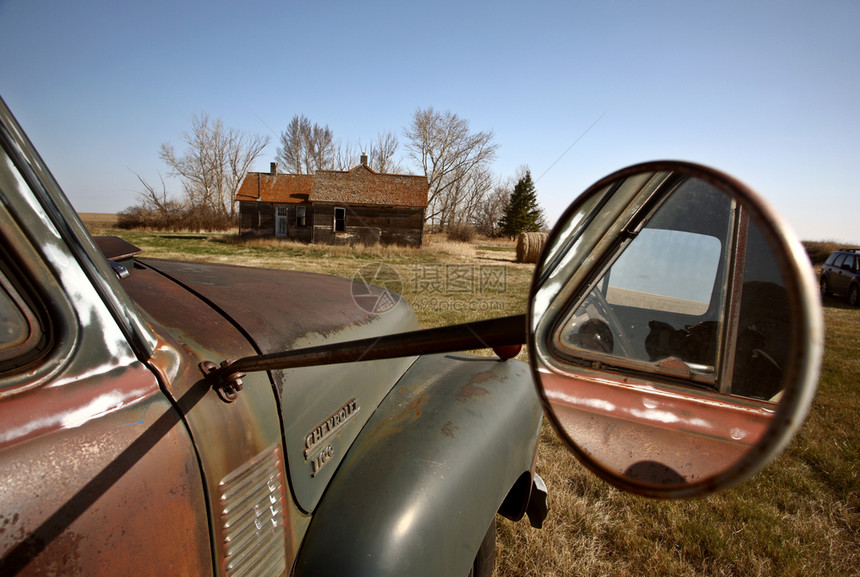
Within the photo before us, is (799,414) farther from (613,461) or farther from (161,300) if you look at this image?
(161,300)

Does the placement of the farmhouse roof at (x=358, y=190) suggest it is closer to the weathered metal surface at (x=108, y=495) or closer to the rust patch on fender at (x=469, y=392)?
the rust patch on fender at (x=469, y=392)

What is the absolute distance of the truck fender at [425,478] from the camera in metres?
1.17

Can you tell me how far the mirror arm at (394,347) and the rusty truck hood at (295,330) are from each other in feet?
0.35

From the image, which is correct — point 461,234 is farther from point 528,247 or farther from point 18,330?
point 18,330

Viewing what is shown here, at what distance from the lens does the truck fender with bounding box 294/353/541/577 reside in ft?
3.83

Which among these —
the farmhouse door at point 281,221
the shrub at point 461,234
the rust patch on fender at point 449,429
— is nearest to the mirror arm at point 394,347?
the rust patch on fender at point 449,429

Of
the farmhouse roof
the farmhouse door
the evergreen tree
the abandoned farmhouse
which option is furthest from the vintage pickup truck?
the evergreen tree

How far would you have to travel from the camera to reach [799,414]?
0.45 m

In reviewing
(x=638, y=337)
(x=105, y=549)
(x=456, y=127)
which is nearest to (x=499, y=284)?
(x=638, y=337)

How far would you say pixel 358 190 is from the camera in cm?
2534

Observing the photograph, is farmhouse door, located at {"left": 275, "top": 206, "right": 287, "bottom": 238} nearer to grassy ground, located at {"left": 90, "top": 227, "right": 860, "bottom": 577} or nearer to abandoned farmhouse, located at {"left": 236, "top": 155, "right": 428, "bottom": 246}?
abandoned farmhouse, located at {"left": 236, "top": 155, "right": 428, "bottom": 246}

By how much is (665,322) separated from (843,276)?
1870 centimetres

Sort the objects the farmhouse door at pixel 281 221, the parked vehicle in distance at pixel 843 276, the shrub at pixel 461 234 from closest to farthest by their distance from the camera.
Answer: the parked vehicle in distance at pixel 843 276 < the farmhouse door at pixel 281 221 < the shrub at pixel 461 234

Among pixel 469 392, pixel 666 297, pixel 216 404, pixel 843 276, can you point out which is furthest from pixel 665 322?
pixel 843 276
